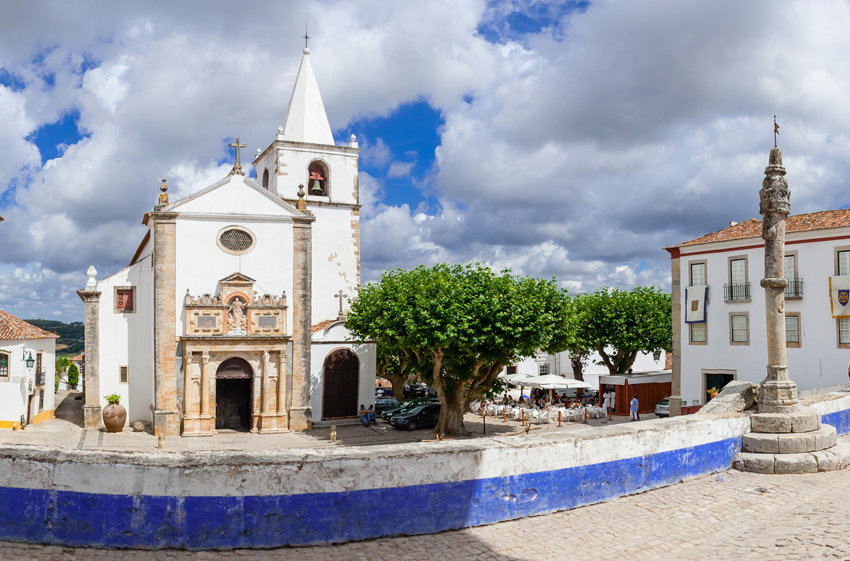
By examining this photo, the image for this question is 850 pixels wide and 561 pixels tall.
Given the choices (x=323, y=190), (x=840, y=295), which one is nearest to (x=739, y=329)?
(x=840, y=295)

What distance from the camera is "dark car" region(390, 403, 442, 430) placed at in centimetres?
2627

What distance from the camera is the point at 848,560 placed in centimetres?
569

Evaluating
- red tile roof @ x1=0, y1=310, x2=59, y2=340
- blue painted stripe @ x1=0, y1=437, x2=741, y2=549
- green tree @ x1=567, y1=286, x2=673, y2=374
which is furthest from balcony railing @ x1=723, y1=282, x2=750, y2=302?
red tile roof @ x1=0, y1=310, x2=59, y2=340

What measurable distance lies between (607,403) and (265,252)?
17.4 meters

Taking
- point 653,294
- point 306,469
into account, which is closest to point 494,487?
point 306,469

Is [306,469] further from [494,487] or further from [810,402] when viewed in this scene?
[810,402]

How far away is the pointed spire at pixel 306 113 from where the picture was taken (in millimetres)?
33219

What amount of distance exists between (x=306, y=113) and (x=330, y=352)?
13269mm

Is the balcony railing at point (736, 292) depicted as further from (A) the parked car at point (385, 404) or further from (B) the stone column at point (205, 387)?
(B) the stone column at point (205, 387)

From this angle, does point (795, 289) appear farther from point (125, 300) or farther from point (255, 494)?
point (125, 300)

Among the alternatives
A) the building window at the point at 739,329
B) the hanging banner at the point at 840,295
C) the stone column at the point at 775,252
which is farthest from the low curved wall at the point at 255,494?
the building window at the point at 739,329

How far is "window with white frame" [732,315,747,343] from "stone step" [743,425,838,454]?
18957 mm

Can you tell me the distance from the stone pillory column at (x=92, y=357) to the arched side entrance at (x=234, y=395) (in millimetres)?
5262

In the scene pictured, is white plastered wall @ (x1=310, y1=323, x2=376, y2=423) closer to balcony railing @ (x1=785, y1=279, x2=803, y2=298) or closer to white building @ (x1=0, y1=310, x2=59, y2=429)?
white building @ (x1=0, y1=310, x2=59, y2=429)
